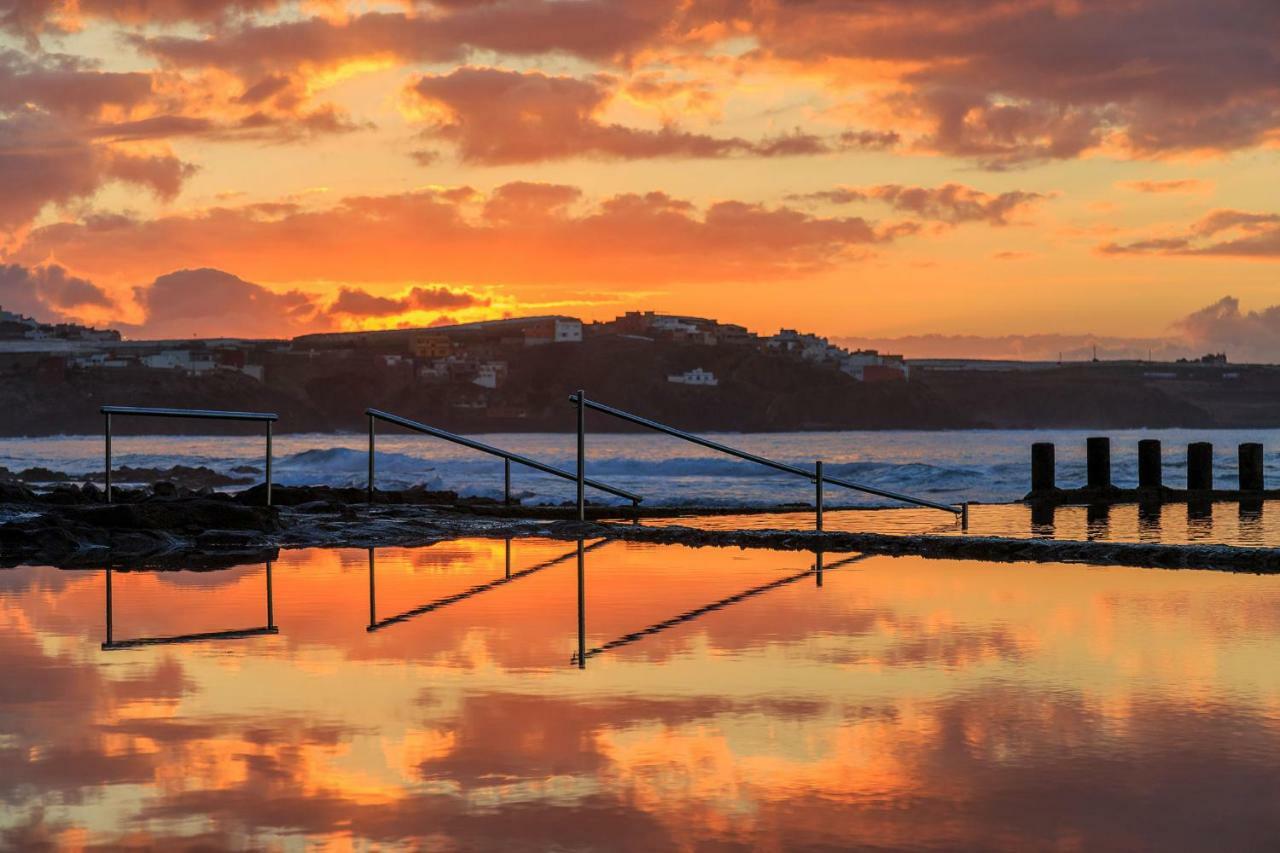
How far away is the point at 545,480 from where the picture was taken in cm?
5622

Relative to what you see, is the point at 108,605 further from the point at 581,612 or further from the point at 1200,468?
the point at 1200,468

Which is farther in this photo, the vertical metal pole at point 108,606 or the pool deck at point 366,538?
the pool deck at point 366,538

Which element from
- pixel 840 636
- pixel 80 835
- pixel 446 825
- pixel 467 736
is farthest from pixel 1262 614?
pixel 80 835

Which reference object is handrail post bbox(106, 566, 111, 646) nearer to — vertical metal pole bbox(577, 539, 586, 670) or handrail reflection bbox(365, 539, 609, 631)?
handrail reflection bbox(365, 539, 609, 631)

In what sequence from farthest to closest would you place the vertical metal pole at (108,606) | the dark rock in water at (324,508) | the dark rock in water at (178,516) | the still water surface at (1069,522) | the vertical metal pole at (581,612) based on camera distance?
the dark rock in water at (324,508), the still water surface at (1069,522), the dark rock in water at (178,516), the vertical metal pole at (108,606), the vertical metal pole at (581,612)

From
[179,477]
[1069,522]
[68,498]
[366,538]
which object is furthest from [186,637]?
[179,477]

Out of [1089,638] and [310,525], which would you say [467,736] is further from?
[310,525]

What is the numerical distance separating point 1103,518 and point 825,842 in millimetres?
19105

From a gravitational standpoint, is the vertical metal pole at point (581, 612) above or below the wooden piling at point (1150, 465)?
below

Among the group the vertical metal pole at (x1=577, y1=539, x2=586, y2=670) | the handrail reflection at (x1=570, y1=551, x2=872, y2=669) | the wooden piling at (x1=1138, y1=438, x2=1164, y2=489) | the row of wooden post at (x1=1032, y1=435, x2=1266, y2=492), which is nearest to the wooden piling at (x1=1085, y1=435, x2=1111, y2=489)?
the row of wooden post at (x1=1032, y1=435, x2=1266, y2=492)

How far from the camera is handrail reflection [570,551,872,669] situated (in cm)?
971

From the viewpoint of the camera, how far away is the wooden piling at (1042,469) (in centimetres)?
2927

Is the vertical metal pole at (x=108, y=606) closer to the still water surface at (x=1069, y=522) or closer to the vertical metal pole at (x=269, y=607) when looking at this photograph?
the vertical metal pole at (x=269, y=607)

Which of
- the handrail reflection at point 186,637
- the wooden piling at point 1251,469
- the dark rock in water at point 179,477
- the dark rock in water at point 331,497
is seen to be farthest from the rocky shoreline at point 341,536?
the dark rock in water at point 179,477
